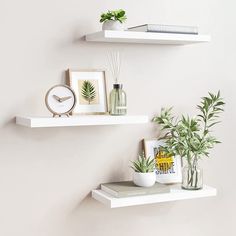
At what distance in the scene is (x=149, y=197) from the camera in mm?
1948

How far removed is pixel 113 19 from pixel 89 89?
300 mm

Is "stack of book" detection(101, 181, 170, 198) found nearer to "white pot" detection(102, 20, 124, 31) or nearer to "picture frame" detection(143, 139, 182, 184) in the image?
"picture frame" detection(143, 139, 182, 184)

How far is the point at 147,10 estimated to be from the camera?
2.11 metres

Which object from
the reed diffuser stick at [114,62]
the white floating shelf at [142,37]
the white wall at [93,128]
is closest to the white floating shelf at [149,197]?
the white wall at [93,128]

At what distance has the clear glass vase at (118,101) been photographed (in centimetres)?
193

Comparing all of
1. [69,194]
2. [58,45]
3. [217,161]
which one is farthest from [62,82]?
[217,161]

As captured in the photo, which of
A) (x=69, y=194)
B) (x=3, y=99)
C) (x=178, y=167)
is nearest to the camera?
(x=3, y=99)

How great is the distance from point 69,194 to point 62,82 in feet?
1.53

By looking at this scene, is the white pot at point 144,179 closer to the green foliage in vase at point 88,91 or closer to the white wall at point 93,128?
the white wall at point 93,128

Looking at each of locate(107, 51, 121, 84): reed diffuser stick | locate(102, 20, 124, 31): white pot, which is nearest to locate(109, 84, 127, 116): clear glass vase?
locate(107, 51, 121, 84): reed diffuser stick

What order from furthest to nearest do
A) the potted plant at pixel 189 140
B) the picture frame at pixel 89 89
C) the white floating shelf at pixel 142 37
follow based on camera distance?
the potted plant at pixel 189 140
the picture frame at pixel 89 89
the white floating shelf at pixel 142 37

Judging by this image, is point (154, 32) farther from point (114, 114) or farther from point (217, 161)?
point (217, 161)

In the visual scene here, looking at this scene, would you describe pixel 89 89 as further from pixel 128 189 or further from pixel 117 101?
pixel 128 189

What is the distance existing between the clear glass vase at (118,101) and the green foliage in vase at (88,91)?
97 mm
